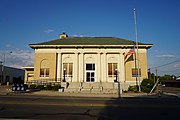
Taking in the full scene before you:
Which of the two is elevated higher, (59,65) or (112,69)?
(59,65)

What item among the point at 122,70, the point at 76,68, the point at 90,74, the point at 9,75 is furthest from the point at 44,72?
the point at 9,75

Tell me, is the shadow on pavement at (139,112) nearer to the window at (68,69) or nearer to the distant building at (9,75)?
the window at (68,69)

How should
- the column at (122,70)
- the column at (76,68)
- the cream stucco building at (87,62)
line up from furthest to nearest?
the column at (76,68)
the cream stucco building at (87,62)
the column at (122,70)

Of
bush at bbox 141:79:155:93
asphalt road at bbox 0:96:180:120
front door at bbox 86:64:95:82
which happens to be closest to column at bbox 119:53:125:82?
front door at bbox 86:64:95:82

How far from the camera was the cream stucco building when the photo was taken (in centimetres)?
3716

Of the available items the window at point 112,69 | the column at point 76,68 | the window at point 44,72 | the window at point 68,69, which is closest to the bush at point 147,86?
the window at point 112,69

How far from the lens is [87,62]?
38375 millimetres

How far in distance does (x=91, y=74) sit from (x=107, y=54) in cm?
559

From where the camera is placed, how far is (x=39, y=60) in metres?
38.0

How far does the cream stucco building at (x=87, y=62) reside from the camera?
122 feet

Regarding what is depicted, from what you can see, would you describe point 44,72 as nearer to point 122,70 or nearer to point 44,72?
point 44,72

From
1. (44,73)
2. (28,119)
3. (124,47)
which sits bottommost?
(28,119)

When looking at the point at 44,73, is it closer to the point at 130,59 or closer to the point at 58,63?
the point at 58,63

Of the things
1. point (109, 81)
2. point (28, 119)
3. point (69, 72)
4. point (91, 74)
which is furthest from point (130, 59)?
point (28, 119)
